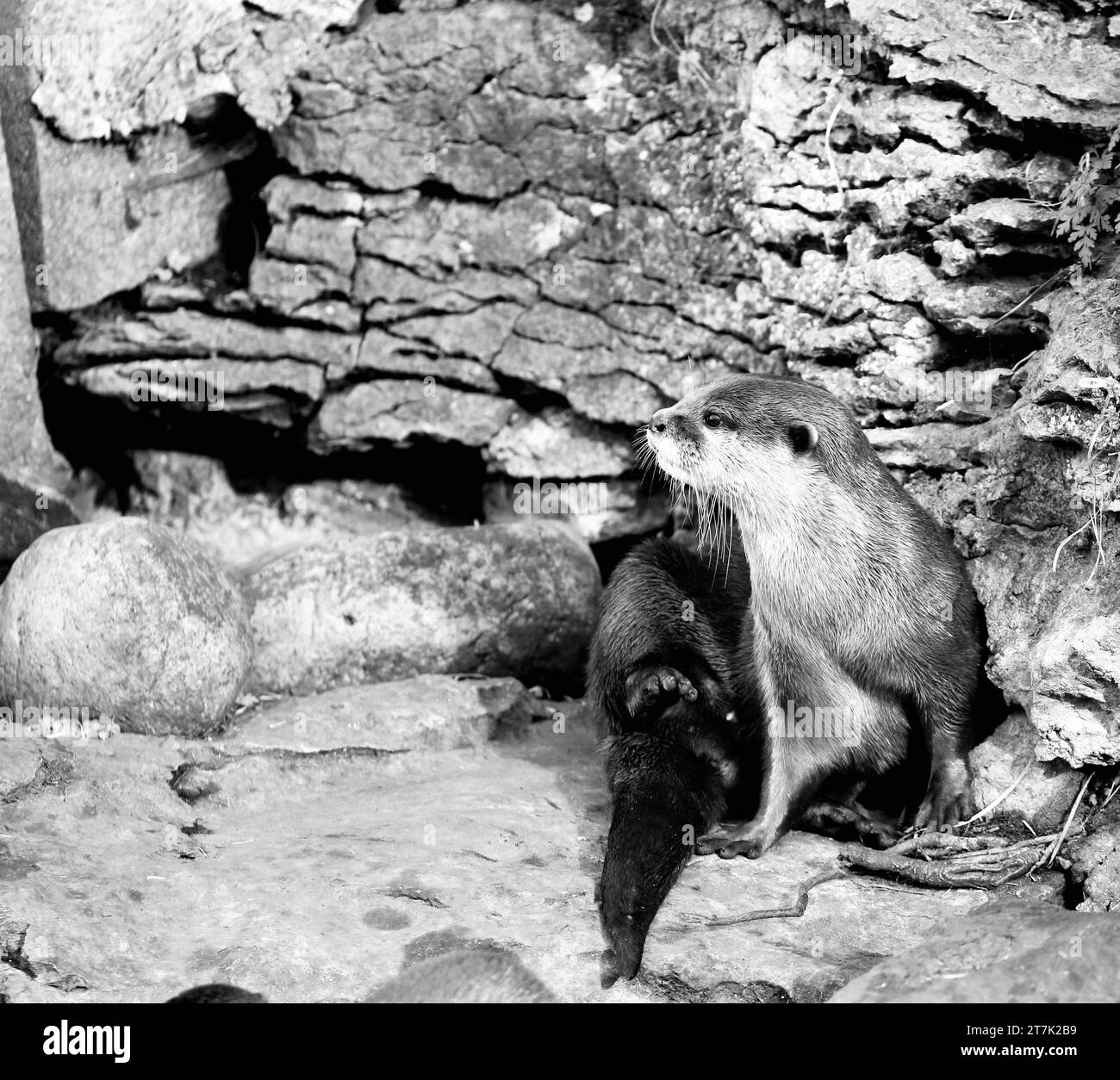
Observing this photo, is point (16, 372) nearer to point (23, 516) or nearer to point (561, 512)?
point (23, 516)

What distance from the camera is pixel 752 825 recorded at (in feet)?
11.4

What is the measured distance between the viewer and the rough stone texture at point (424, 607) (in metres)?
4.31

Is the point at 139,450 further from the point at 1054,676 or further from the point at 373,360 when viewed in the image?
the point at 1054,676

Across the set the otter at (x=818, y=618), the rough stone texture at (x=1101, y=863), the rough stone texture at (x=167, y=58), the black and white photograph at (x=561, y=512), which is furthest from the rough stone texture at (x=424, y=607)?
the rough stone texture at (x=1101, y=863)

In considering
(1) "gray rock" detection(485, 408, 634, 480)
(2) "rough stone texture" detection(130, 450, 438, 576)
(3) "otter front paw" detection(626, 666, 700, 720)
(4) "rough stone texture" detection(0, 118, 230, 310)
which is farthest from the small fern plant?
(4) "rough stone texture" detection(0, 118, 230, 310)

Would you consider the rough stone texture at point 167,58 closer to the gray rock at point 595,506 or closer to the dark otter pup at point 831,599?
the gray rock at point 595,506

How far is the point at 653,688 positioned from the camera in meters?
3.74

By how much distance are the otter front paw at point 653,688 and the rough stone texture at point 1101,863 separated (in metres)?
1.07

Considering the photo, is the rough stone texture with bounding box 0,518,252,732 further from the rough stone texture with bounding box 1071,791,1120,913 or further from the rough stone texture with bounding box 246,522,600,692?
the rough stone texture with bounding box 1071,791,1120,913

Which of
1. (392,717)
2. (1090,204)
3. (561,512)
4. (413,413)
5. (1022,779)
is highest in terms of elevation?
(1090,204)

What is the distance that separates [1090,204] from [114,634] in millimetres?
2844

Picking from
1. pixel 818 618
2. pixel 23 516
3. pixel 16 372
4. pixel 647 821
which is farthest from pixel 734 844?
pixel 16 372

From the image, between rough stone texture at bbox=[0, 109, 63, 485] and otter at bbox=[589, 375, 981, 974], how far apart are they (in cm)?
225

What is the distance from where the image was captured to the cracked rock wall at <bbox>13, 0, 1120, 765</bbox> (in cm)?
396
